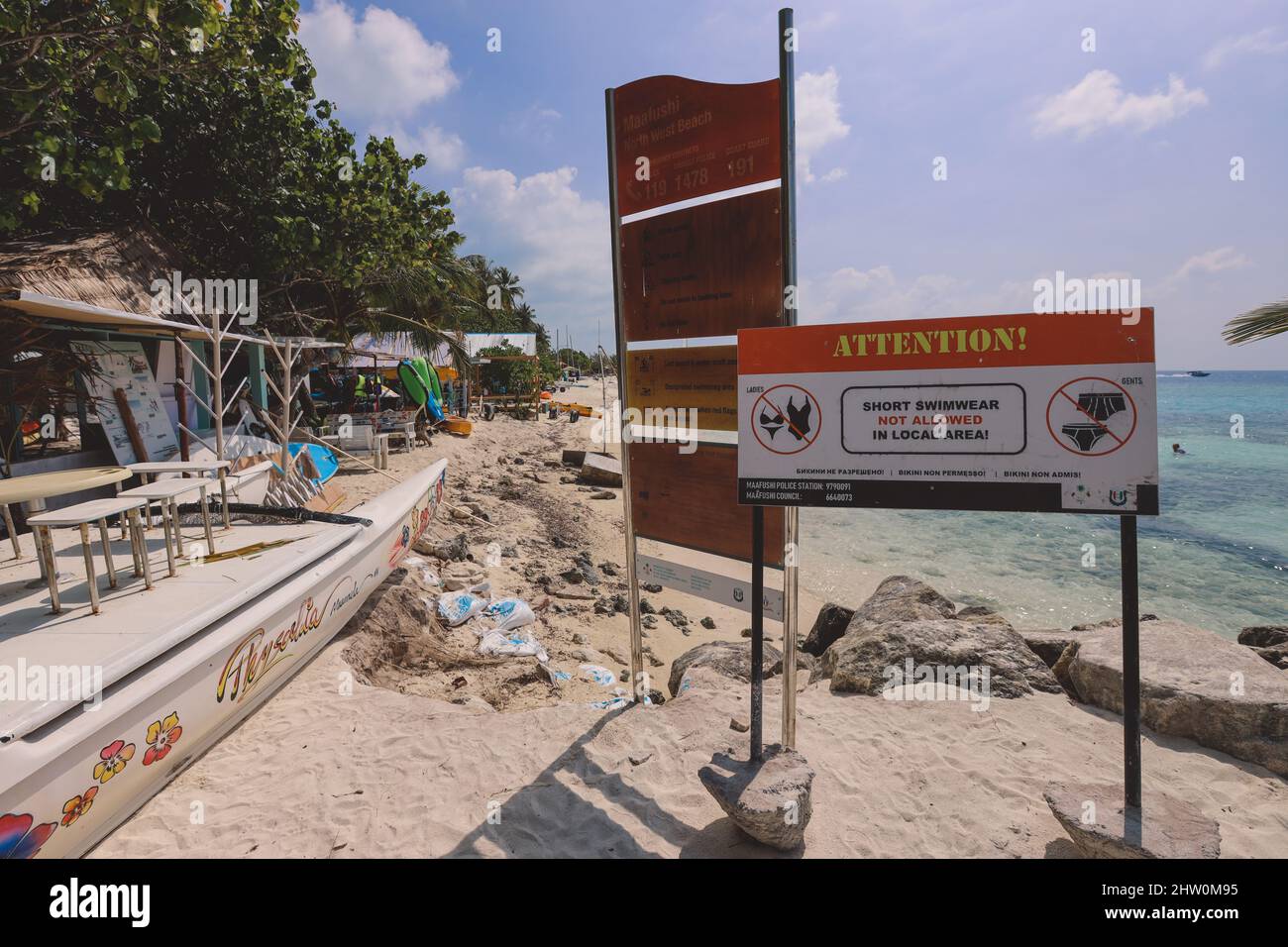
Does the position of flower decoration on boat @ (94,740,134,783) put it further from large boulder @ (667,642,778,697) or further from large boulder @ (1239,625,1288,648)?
large boulder @ (1239,625,1288,648)

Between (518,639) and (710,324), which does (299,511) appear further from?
(710,324)

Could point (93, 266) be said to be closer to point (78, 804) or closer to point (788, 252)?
point (78, 804)

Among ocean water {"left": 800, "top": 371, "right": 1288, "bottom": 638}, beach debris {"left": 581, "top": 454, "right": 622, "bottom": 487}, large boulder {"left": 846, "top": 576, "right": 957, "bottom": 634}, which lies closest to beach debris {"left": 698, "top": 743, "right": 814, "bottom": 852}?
large boulder {"left": 846, "top": 576, "right": 957, "bottom": 634}

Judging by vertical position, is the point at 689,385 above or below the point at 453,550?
above

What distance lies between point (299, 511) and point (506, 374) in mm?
30831

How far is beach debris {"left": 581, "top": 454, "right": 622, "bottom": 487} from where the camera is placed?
18000mm

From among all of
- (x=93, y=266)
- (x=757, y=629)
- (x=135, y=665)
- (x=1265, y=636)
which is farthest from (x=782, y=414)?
(x=93, y=266)

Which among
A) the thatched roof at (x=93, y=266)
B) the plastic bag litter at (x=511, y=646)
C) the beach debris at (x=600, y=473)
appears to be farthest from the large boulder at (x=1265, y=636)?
the thatched roof at (x=93, y=266)

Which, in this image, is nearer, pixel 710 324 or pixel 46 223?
pixel 710 324

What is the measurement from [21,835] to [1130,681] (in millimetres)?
4756

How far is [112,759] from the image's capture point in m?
2.89

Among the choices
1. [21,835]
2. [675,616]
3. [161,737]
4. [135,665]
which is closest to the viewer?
[21,835]

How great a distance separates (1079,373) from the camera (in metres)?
2.68

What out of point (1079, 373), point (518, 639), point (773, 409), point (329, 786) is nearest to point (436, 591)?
point (518, 639)
